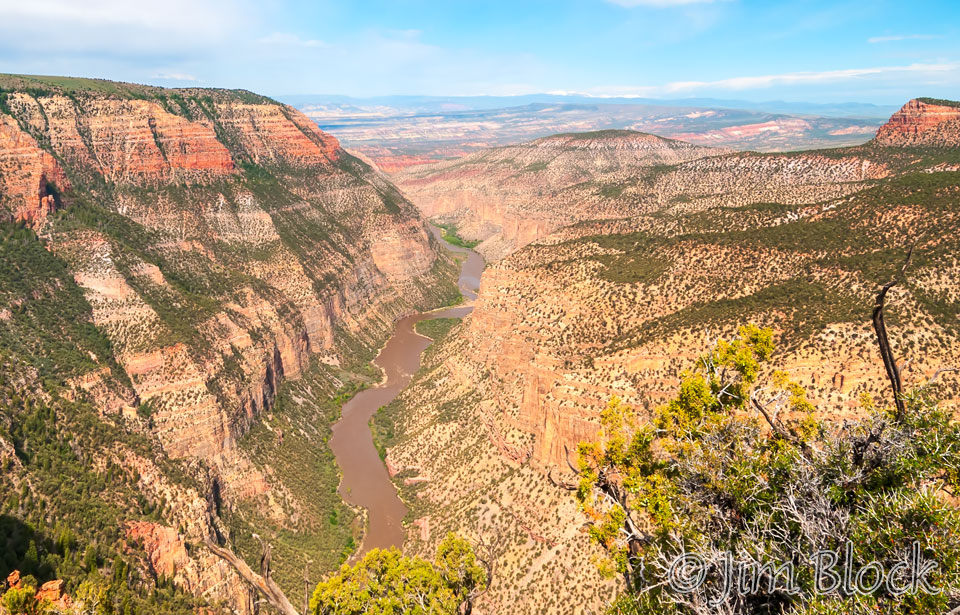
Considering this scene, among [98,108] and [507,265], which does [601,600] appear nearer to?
[507,265]

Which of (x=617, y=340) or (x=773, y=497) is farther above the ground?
(x=773, y=497)

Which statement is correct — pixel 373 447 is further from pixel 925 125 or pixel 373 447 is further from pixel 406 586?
pixel 925 125

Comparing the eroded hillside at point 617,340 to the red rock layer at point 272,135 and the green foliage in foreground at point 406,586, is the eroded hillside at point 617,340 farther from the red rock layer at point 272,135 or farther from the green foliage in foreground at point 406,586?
the red rock layer at point 272,135

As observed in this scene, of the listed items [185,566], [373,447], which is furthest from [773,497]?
[373,447]

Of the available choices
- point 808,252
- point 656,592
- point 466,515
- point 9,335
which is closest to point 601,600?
point 466,515

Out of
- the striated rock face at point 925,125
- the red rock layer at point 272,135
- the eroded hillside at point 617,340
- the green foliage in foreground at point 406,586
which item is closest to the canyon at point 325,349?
the eroded hillside at point 617,340

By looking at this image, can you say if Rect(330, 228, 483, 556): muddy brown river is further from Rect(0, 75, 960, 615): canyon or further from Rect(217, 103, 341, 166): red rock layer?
Rect(217, 103, 341, 166): red rock layer
